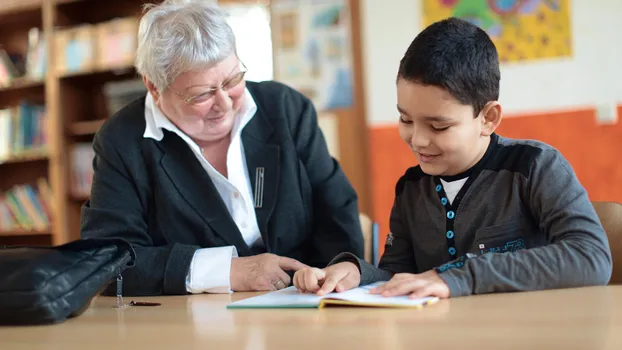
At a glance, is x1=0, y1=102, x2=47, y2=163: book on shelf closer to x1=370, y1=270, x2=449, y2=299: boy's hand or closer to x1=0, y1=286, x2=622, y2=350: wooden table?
x1=0, y1=286, x2=622, y2=350: wooden table

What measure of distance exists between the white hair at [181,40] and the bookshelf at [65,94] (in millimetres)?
2486

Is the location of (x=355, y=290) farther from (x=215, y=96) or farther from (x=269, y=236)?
(x=215, y=96)

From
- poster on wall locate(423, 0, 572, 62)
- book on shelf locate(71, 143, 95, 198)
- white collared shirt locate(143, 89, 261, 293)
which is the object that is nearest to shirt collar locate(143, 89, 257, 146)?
white collared shirt locate(143, 89, 261, 293)

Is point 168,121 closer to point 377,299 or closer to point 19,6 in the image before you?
point 377,299

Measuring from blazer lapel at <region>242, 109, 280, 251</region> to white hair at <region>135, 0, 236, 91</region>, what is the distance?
225 mm

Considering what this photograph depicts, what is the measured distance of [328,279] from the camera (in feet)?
3.87

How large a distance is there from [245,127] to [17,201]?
3.26 meters

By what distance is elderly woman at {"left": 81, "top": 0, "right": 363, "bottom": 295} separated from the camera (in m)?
1.63

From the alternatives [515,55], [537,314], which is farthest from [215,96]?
[515,55]

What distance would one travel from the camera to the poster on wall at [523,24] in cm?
340

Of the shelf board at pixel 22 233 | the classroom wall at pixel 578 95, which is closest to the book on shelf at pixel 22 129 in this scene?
the shelf board at pixel 22 233

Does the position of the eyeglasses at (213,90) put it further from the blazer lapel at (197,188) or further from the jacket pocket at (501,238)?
the jacket pocket at (501,238)

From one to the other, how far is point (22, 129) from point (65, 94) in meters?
0.40

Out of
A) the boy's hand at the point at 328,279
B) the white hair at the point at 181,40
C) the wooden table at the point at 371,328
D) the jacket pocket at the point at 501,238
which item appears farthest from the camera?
the white hair at the point at 181,40
